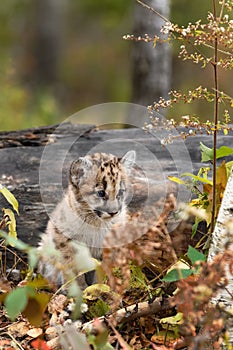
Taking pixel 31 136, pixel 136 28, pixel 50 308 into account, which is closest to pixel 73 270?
pixel 50 308

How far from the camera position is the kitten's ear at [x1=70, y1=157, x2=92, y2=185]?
4.36m

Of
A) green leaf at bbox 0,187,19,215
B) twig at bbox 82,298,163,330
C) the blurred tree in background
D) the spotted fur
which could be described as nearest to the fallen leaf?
twig at bbox 82,298,163,330

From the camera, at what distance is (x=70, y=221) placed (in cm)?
454

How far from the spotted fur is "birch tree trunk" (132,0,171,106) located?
465 cm

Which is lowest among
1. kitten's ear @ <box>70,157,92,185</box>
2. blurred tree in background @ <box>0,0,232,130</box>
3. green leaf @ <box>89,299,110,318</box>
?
green leaf @ <box>89,299,110,318</box>

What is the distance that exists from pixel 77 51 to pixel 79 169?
803 inches

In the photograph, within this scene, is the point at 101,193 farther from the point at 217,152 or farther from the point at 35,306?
the point at 35,306

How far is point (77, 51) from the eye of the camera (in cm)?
2444

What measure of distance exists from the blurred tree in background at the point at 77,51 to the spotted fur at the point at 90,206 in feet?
37.5

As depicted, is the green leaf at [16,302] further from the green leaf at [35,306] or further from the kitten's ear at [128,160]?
the kitten's ear at [128,160]

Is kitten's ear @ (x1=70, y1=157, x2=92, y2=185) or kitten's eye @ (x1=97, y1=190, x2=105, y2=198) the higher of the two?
kitten's ear @ (x1=70, y1=157, x2=92, y2=185)

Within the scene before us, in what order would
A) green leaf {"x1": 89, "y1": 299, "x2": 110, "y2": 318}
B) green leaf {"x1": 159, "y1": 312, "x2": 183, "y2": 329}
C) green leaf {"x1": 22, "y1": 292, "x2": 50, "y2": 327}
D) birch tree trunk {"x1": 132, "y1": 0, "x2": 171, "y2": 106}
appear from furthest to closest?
birch tree trunk {"x1": 132, "y1": 0, "x2": 171, "y2": 106}
green leaf {"x1": 89, "y1": 299, "x2": 110, "y2": 318}
green leaf {"x1": 159, "y1": 312, "x2": 183, "y2": 329}
green leaf {"x1": 22, "y1": 292, "x2": 50, "y2": 327}

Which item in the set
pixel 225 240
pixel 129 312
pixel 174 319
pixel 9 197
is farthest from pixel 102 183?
pixel 225 240

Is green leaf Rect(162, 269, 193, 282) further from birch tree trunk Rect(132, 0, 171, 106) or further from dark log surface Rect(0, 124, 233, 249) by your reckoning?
birch tree trunk Rect(132, 0, 171, 106)
